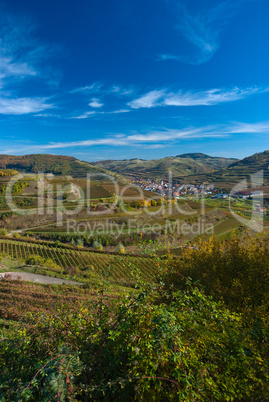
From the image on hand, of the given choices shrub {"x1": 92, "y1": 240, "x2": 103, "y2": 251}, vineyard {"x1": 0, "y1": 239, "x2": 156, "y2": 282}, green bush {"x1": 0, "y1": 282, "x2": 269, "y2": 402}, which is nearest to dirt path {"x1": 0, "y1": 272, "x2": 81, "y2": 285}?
vineyard {"x1": 0, "y1": 239, "x2": 156, "y2": 282}

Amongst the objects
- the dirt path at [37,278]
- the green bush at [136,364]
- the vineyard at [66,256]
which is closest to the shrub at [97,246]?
the vineyard at [66,256]

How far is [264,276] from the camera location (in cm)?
858

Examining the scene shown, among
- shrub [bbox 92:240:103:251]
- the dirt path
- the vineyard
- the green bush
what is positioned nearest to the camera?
the green bush

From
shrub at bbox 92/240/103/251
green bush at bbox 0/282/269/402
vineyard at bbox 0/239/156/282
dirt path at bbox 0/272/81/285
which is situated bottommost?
shrub at bbox 92/240/103/251

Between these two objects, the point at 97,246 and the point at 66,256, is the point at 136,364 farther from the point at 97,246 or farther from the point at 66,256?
the point at 97,246

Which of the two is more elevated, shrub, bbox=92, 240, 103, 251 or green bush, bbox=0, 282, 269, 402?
green bush, bbox=0, 282, 269, 402

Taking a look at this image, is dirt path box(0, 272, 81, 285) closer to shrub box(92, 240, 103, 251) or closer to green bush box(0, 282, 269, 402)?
green bush box(0, 282, 269, 402)

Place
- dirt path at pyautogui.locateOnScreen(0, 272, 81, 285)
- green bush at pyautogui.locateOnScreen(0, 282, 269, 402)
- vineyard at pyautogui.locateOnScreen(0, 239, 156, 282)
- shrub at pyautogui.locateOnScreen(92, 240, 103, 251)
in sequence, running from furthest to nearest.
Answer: shrub at pyautogui.locateOnScreen(92, 240, 103, 251), vineyard at pyautogui.locateOnScreen(0, 239, 156, 282), dirt path at pyautogui.locateOnScreen(0, 272, 81, 285), green bush at pyautogui.locateOnScreen(0, 282, 269, 402)

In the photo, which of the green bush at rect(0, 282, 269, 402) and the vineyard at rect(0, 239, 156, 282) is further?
the vineyard at rect(0, 239, 156, 282)

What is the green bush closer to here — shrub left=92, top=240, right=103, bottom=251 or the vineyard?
the vineyard

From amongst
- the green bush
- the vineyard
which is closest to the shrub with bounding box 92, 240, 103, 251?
the vineyard

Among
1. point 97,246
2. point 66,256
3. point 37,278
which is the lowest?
point 97,246

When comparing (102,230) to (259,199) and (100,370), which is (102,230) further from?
(259,199)

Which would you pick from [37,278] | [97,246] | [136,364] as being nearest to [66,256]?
[97,246]
